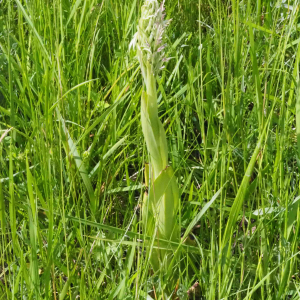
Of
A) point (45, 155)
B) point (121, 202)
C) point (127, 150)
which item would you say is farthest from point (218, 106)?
point (45, 155)

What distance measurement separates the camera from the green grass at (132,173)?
3.05ft

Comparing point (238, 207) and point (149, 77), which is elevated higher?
point (149, 77)

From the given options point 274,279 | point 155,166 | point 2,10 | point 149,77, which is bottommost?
point 274,279

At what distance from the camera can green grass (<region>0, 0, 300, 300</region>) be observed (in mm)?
931

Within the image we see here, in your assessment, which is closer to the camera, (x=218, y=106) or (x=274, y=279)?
(x=274, y=279)

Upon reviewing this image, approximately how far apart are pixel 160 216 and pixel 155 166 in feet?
0.44

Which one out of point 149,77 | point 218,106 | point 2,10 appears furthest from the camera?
point 2,10

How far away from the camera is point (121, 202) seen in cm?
137

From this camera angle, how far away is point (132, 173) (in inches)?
58.7

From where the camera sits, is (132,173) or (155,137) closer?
(155,137)

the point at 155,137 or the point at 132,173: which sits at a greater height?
the point at 155,137

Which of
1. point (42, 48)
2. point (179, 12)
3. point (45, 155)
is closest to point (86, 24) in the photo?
point (42, 48)

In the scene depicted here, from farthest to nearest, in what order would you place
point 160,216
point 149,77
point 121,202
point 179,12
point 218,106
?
1. point 179,12
2. point 218,106
3. point 121,202
4. point 160,216
5. point 149,77

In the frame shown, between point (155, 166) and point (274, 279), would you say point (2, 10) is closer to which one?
point (155, 166)
